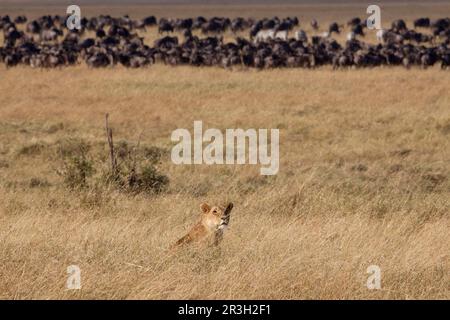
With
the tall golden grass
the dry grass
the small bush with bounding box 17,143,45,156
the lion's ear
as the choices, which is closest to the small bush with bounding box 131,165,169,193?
the tall golden grass

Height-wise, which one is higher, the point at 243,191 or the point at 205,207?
the point at 205,207

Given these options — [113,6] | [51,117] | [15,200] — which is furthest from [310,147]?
[113,6]

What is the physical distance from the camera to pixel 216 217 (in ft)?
22.9

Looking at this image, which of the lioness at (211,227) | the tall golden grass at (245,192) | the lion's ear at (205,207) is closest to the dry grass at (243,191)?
the tall golden grass at (245,192)

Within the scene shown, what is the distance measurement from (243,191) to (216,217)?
6.71 meters

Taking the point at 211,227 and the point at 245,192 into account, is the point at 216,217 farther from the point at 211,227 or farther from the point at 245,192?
the point at 245,192

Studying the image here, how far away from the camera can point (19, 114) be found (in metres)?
24.2

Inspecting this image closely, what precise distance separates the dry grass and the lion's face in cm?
24

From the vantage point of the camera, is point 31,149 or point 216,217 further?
point 31,149

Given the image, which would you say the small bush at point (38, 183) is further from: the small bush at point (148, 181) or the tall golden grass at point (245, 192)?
the small bush at point (148, 181)

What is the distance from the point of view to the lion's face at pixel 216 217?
694cm

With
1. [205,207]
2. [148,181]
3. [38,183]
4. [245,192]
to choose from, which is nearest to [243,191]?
[245,192]

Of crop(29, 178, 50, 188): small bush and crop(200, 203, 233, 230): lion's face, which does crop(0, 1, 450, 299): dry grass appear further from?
crop(200, 203, 233, 230): lion's face
